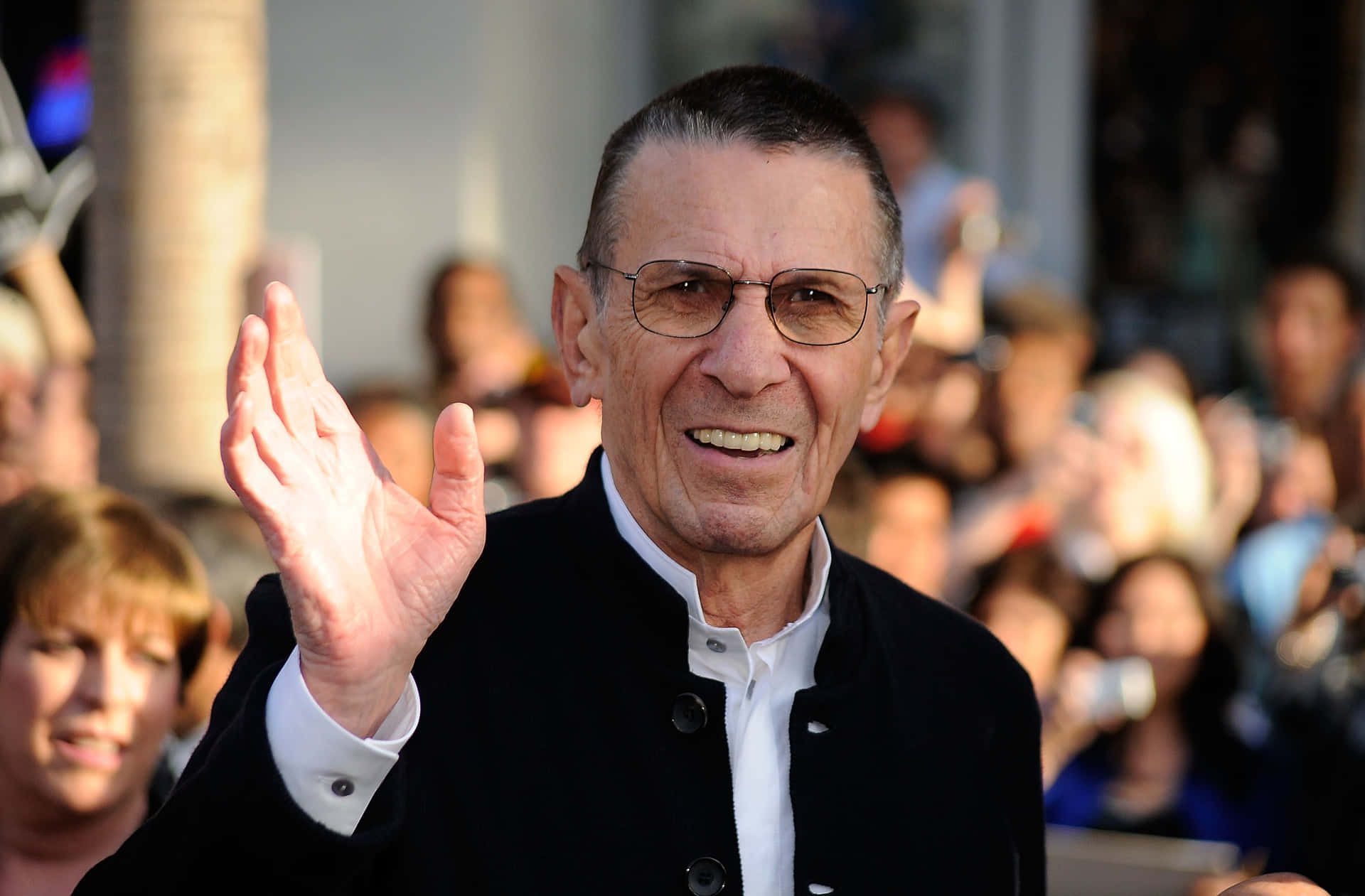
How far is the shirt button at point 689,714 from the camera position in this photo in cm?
217

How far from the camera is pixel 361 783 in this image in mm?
1835

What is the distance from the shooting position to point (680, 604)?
224cm

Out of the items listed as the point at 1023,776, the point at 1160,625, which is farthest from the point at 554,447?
the point at 1023,776

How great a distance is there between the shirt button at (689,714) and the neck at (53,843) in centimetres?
114

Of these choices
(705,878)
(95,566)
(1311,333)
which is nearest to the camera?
(705,878)

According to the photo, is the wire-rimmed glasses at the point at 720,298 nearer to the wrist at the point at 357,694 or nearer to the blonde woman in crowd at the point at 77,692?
the wrist at the point at 357,694

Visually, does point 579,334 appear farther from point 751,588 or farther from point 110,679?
point 110,679

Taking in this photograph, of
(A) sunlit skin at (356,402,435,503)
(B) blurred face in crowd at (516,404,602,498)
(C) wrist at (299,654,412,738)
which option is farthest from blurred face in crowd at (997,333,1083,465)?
(C) wrist at (299,654,412,738)

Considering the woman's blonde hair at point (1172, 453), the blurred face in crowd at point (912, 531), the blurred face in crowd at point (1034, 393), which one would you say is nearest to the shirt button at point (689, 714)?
the blurred face in crowd at point (912, 531)

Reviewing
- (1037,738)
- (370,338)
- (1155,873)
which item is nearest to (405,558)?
(1037,738)

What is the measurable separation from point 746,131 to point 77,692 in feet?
4.97

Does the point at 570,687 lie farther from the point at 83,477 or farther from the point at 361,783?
the point at 83,477

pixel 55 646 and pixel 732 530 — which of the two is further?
pixel 55 646

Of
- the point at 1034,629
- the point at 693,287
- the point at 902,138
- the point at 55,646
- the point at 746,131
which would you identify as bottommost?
the point at 1034,629
